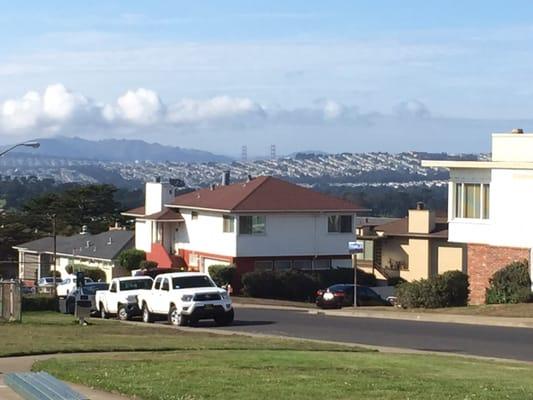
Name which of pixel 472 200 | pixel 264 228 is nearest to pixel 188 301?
pixel 472 200

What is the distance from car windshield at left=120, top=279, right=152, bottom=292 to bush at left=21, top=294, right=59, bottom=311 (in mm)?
5906

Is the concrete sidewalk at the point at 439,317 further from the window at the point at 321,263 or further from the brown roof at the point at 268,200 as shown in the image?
the window at the point at 321,263

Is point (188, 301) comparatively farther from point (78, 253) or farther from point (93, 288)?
point (78, 253)

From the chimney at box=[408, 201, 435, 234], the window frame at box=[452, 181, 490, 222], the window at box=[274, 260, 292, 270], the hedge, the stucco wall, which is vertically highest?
the window frame at box=[452, 181, 490, 222]

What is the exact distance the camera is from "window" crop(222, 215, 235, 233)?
236 ft

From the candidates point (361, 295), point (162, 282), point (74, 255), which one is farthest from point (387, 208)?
point (162, 282)

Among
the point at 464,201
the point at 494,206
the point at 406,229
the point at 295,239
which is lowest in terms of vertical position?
the point at 295,239

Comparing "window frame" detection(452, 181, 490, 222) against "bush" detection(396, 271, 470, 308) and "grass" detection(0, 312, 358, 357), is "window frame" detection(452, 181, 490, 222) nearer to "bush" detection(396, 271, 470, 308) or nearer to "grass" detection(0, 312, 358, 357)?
"bush" detection(396, 271, 470, 308)

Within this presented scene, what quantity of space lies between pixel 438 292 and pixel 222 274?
25827 mm

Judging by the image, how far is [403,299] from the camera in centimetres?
4491

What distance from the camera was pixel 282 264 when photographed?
73.1 meters

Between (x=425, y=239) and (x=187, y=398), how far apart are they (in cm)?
5922

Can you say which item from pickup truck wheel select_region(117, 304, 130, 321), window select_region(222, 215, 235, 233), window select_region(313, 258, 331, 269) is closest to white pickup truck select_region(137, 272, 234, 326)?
pickup truck wheel select_region(117, 304, 130, 321)

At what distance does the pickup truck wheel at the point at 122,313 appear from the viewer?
4150cm
